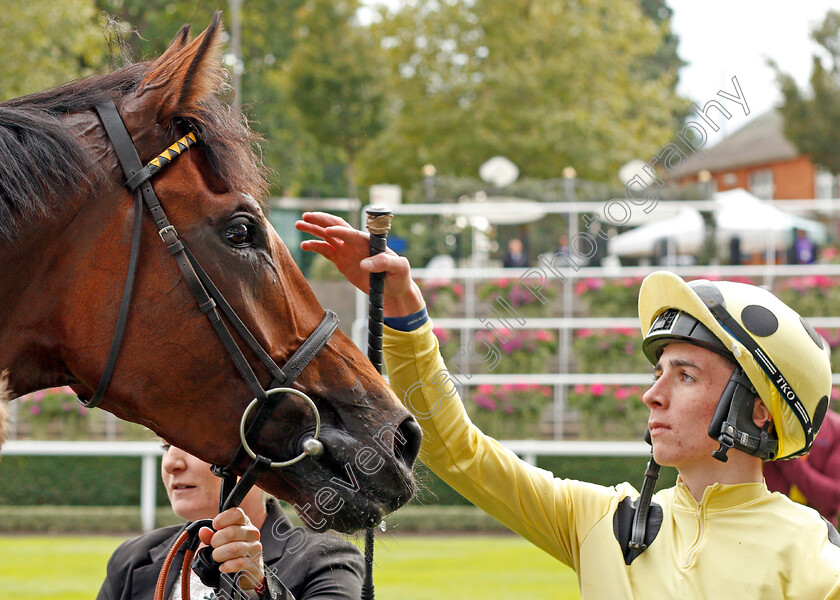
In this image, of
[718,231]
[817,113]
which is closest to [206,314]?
[718,231]

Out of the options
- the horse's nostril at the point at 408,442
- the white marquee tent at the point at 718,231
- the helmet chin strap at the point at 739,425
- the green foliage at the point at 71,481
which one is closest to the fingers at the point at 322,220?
the horse's nostril at the point at 408,442

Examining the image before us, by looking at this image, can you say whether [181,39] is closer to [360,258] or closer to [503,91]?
[360,258]

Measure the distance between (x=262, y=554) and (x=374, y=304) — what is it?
2.43 ft

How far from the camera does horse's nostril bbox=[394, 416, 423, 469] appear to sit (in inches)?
75.4

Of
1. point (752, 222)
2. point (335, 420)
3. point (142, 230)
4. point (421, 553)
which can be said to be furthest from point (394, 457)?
point (752, 222)

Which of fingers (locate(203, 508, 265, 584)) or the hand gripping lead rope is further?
the hand gripping lead rope

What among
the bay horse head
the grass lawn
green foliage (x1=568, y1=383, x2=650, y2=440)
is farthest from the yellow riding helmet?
green foliage (x1=568, y1=383, x2=650, y2=440)

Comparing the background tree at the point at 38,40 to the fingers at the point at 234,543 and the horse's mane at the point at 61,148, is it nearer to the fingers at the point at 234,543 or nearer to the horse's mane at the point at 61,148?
the horse's mane at the point at 61,148

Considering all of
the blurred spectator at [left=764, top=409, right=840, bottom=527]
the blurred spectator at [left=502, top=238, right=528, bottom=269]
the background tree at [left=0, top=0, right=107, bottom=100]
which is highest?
the background tree at [left=0, top=0, right=107, bottom=100]

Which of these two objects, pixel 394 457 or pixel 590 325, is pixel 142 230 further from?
pixel 590 325

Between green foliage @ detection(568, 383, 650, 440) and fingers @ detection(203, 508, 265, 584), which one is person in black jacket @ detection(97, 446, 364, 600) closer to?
fingers @ detection(203, 508, 265, 584)

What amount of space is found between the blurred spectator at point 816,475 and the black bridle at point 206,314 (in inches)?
144

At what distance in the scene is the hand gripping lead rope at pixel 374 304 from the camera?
6.76ft

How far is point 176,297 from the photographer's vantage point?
5.94ft
